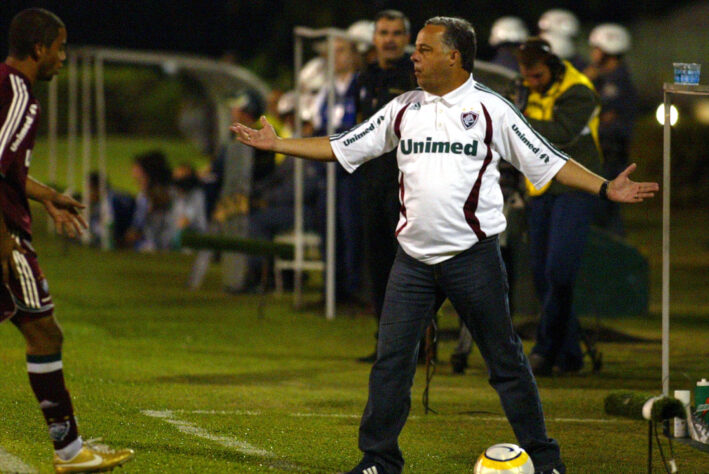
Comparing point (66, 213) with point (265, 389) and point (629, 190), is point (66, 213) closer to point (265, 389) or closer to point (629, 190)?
point (629, 190)

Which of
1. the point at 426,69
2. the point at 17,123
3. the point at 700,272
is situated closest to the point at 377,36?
the point at 426,69

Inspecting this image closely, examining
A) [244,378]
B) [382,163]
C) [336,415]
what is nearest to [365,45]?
[382,163]

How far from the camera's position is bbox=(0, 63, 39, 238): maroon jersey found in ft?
19.2

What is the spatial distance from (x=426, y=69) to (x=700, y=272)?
1234 cm

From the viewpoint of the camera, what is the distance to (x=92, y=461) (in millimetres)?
6121

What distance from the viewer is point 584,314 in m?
13.3

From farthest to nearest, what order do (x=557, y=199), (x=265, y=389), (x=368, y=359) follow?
(x=368, y=359)
(x=557, y=199)
(x=265, y=389)

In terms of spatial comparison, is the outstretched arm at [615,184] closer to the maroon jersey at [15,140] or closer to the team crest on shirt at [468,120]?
the team crest on shirt at [468,120]

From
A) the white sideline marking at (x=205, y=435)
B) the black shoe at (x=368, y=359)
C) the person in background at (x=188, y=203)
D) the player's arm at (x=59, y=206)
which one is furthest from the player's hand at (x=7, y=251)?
the person in background at (x=188, y=203)

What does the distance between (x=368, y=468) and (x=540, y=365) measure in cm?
387

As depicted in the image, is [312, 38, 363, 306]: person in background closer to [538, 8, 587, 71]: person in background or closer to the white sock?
[538, 8, 587, 71]: person in background

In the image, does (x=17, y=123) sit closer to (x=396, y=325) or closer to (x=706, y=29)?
(x=396, y=325)

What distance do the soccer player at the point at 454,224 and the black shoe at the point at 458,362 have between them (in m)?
3.72

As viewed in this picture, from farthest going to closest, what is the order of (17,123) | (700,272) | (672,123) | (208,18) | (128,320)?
(208,18)
(700,272)
(128,320)
(672,123)
(17,123)
